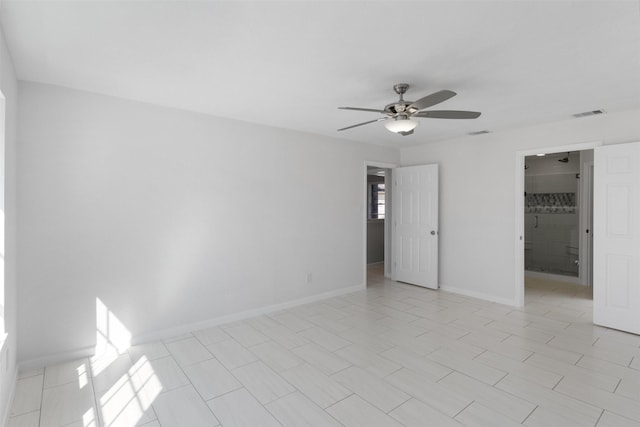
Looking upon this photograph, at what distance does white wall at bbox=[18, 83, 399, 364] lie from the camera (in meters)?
2.82

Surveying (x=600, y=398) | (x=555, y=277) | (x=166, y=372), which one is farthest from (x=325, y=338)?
(x=555, y=277)

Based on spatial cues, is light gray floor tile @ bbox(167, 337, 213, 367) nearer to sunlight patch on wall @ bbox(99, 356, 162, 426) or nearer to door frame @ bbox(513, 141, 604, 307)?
sunlight patch on wall @ bbox(99, 356, 162, 426)

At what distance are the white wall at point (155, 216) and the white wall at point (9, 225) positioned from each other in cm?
25

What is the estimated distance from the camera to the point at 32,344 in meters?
2.78

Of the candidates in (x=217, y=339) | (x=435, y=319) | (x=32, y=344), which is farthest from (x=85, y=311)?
(x=435, y=319)

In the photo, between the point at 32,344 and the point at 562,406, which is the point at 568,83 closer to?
the point at 562,406

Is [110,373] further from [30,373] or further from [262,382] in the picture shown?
[262,382]

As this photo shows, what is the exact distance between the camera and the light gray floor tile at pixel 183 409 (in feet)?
6.89

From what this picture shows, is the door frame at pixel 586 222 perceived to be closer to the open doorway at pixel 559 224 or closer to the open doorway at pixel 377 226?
the open doorway at pixel 559 224

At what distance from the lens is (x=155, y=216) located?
11.2ft

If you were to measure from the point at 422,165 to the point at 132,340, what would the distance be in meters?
4.69

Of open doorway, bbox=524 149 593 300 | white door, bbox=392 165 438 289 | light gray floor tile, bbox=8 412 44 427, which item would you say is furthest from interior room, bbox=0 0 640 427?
open doorway, bbox=524 149 593 300

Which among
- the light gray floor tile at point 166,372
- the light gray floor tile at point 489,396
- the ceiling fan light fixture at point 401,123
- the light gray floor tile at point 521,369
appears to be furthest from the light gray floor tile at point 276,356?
the ceiling fan light fixture at point 401,123

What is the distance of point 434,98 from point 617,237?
116 inches
